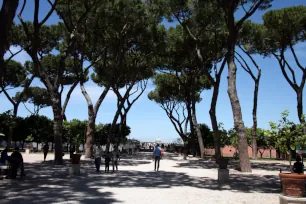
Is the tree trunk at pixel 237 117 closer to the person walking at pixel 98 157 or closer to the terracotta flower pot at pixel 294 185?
the person walking at pixel 98 157

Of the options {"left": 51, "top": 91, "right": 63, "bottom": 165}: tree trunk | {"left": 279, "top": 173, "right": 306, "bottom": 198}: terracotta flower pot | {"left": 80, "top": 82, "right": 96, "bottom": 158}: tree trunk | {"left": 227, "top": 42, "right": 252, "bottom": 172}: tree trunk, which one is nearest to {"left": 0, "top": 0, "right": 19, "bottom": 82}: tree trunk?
{"left": 279, "top": 173, "right": 306, "bottom": 198}: terracotta flower pot

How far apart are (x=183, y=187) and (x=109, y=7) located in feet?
48.0

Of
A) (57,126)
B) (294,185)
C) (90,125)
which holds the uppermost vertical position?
(90,125)

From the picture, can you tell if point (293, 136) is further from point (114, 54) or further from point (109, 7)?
point (114, 54)

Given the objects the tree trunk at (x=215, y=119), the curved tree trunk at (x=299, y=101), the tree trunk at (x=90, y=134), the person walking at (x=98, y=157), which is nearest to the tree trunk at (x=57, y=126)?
the person walking at (x=98, y=157)

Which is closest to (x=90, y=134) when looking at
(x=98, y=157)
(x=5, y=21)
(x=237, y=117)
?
(x=98, y=157)

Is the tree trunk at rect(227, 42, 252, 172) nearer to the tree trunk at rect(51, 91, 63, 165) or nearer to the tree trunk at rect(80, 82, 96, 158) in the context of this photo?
the tree trunk at rect(51, 91, 63, 165)

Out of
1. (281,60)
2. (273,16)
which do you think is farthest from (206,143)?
(273,16)

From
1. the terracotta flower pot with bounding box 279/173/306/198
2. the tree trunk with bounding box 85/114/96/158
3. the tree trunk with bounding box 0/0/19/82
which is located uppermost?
the tree trunk with bounding box 0/0/19/82

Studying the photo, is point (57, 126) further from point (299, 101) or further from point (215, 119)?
point (299, 101)

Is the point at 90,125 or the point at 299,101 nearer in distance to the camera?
the point at 90,125

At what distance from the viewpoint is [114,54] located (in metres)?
24.6

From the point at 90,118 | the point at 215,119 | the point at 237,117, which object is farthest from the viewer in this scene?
the point at 90,118

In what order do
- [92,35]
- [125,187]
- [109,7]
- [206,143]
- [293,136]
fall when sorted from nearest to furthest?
[293,136]
[125,187]
[109,7]
[92,35]
[206,143]
